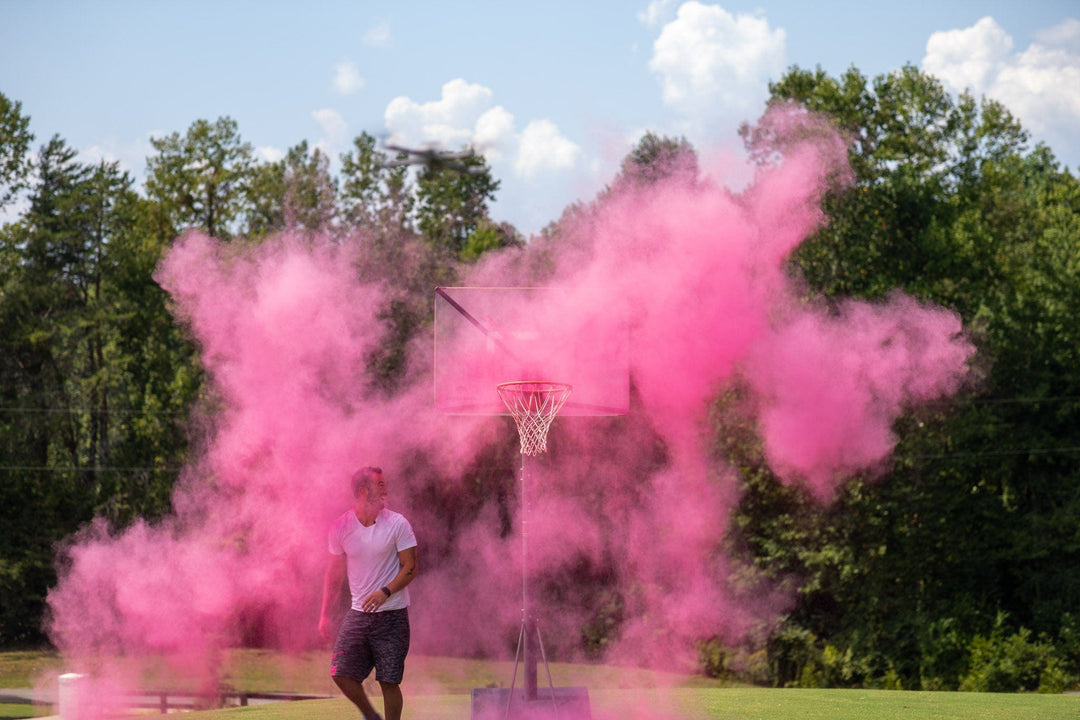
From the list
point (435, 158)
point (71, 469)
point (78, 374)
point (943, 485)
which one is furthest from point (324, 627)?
point (78, 374)

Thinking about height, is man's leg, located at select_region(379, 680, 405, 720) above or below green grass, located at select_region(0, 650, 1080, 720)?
above

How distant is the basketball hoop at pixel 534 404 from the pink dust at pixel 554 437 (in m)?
1.56

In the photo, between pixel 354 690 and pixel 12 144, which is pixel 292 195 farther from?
pixel 354 690

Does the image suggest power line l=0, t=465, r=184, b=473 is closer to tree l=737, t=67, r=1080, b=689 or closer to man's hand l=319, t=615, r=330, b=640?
tree l=737, t=67, r=1080, b=689

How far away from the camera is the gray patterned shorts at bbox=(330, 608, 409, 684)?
24.5 feet

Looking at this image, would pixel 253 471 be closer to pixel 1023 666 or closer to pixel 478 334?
pixel 478 334

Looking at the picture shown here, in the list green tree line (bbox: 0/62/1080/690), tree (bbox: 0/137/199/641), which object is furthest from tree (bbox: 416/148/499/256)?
tree (bbox: 0/137/199/641)

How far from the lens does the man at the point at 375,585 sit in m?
7.43

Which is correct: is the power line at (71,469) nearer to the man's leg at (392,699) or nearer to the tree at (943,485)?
the tree at (943,485)

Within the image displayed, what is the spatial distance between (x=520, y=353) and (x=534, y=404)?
24.4 inches

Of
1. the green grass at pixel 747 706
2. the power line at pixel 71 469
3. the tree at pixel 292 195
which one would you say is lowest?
the green grass at pixel 747 706

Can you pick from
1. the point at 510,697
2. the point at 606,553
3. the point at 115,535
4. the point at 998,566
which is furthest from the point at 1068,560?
the point at 115,535

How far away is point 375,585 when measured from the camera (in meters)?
7.46

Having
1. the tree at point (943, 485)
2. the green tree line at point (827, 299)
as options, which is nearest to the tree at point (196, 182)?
the green tree line at point (827, 299)
